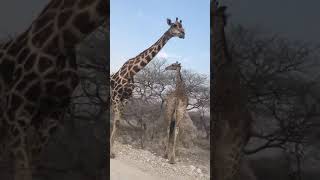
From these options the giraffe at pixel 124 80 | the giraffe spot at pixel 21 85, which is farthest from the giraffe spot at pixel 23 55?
the giraffe at pixel 124 80

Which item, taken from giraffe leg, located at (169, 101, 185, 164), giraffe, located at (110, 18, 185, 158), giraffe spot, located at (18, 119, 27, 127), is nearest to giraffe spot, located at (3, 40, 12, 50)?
giraffe spot, located at (18, 119, 27, 127)

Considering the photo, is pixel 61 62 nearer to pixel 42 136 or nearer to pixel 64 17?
pixel 64 17

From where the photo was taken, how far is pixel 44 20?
220cm

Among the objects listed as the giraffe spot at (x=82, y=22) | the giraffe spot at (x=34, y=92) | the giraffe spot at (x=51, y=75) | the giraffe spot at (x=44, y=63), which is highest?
the giraffe spot at (x=82, y=22)

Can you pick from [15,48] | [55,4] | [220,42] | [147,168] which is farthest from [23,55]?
[147,168]

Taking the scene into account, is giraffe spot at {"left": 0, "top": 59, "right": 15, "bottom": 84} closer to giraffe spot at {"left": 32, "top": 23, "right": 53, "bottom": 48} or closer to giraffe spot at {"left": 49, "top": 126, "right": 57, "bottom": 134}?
giraffe spot at {"left": 32, "top": 23, "right": 53, "bottom": 48}

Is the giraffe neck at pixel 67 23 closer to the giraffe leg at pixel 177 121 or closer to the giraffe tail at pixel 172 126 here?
the giraffe leg at pixel 177 121

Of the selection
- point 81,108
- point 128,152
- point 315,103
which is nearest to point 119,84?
point 128,152

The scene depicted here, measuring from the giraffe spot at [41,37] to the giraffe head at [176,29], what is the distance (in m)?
2.45

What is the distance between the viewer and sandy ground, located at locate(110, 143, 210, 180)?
157 inches

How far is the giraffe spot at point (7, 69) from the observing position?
215cm

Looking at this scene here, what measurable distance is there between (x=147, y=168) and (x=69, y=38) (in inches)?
92.5

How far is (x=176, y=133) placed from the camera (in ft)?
16.2

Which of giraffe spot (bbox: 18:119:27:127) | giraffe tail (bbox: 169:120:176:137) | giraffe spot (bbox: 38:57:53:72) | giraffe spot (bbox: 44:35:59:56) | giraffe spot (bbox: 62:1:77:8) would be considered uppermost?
giraffe spot (bbox: 62:1:77:8)
